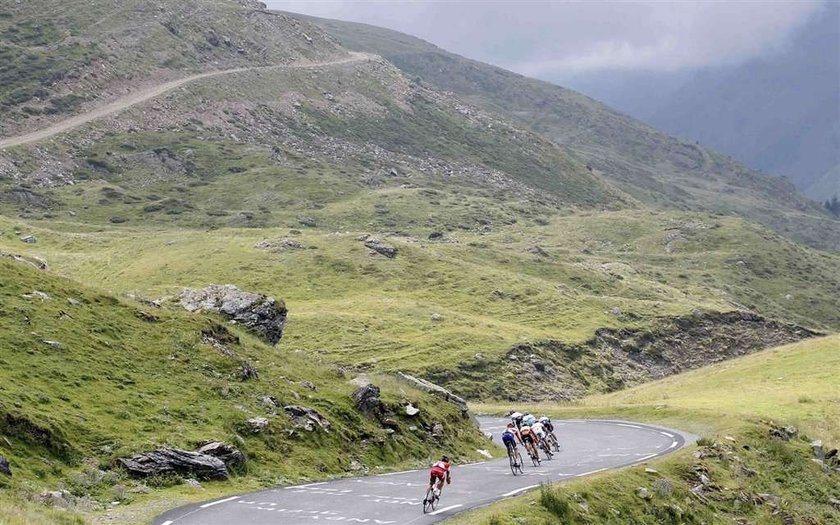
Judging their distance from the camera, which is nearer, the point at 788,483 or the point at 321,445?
the point at 321,445

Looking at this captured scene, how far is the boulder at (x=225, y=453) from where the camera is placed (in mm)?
32812

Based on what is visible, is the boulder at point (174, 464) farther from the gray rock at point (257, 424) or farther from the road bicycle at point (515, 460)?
the road bicycle at point (515, 460)

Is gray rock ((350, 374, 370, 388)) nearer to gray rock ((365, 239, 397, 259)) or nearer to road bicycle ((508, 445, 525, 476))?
road bicycle ((508, 445, 525, 476))

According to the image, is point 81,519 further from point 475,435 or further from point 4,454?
point 475,435

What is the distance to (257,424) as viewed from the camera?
118ft

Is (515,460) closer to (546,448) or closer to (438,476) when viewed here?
Result: (546,448)

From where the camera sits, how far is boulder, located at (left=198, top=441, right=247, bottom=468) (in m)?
32.8

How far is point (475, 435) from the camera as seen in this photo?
49156 millimetres

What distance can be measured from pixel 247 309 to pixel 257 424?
16.4 meters

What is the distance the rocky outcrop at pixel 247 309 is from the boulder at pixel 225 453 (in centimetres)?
1757

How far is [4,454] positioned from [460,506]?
1454 cm

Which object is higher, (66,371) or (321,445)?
(66,371)

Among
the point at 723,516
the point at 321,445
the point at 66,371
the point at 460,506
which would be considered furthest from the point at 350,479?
the point at 723,516

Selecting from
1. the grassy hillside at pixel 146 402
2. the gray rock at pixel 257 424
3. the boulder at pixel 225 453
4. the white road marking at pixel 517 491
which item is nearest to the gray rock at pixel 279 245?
the grassy hillside at pixel 146 402
